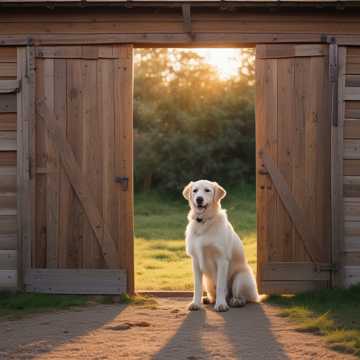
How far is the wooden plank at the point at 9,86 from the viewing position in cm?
752

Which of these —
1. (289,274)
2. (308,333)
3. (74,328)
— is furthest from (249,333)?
(289,274)

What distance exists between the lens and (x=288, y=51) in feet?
24.7

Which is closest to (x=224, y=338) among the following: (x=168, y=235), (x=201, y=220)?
(x=201, y=220)

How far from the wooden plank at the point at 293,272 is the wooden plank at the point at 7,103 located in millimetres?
3380

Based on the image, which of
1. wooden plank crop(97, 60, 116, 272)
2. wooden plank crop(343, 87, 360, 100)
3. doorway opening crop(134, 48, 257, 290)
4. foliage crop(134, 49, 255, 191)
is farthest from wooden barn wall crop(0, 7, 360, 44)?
foliage crop(134, 49, 255, 191)

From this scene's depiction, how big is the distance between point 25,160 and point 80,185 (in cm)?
67

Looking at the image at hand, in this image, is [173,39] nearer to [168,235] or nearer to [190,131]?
[168,235]

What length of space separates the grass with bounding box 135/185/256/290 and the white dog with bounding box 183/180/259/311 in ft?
5.93

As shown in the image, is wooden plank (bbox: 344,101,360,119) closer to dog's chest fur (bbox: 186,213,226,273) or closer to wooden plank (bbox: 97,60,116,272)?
dog's chest fur (bbox: 186,213,226,273)

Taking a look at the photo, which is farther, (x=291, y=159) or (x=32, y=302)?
(x=291, y=159)

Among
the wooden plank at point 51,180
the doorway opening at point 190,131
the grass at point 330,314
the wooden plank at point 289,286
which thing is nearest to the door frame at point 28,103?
the wooden plank at point 51,180

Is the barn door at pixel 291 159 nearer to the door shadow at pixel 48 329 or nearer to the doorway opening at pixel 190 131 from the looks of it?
the door shadow at pixel 48 329

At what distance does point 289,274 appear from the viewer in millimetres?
7492

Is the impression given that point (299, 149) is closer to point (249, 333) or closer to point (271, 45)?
point (271, 45)
